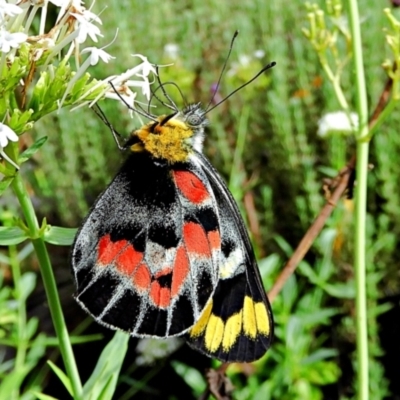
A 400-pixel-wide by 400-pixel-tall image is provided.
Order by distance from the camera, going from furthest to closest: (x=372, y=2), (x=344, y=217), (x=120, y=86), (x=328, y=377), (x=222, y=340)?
(x=372, y=2) < (x=344, y=217) < (x=328, y=377) < (x=222, y=340) < (x=120, y=86)

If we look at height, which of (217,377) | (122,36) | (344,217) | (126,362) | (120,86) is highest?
(120,86)

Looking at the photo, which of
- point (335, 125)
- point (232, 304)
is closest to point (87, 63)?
point (232, 304)

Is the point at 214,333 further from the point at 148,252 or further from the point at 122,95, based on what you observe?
the point at 122,95

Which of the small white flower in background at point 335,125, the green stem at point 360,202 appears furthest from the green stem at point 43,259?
the small white flower in background at point 335,125

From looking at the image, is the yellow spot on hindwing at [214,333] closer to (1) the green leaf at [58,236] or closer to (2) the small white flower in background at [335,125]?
(1) the green leaf at [58,236]

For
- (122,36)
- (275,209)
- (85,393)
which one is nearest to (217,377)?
(85,393)

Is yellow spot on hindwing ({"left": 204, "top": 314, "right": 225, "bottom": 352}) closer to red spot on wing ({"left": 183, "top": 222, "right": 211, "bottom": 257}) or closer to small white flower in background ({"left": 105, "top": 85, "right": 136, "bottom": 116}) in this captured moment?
red spot on wing ({"left": 183, "top": 222, "right": 211, "bottom": 257})

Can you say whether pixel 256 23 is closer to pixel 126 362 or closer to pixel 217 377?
pixel 126 362
